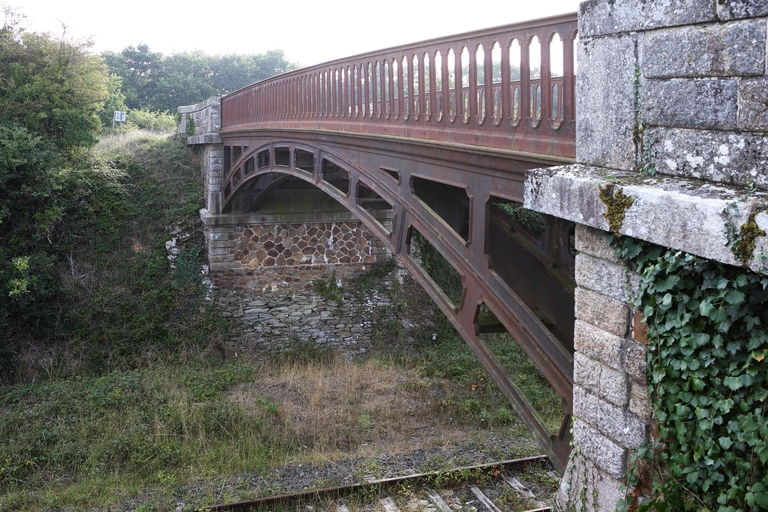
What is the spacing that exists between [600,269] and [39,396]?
10.9m

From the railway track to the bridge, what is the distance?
279 centimetres

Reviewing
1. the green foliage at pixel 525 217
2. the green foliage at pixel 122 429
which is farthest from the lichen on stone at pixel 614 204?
the green foliage at pixel 525 217

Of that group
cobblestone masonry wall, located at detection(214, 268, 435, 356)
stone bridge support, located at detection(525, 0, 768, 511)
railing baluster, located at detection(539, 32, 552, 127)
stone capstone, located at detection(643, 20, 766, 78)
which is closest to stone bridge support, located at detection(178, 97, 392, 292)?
cobblestone masonry wall, located at detection(214, 268, 435, 356)

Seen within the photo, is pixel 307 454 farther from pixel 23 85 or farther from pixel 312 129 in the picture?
pixel 23 85

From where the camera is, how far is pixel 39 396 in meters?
11.4

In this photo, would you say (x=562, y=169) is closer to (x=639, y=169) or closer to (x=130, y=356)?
(x=639, y=169)

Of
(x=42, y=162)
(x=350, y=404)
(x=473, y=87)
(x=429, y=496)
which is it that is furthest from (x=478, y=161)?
(x=42, y=162)

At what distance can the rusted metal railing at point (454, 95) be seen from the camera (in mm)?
4312

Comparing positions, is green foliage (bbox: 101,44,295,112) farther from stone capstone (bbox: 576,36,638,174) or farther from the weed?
stone capstone (bbox: 576,36,638,174)

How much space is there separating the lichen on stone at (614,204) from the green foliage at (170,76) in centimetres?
3205

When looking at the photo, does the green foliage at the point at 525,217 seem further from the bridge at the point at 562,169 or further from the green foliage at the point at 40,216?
the green foliage at the point at 40,216

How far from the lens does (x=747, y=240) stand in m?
2.49

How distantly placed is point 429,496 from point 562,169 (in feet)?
18.5

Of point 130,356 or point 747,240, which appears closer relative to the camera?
point 747,240
